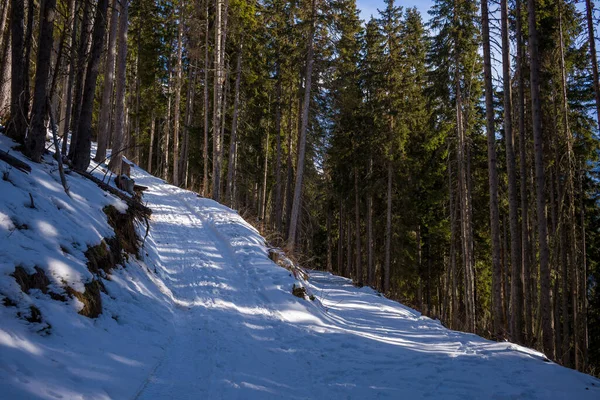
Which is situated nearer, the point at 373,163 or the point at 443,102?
the point at 443,102

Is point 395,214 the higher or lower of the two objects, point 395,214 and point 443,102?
the lower

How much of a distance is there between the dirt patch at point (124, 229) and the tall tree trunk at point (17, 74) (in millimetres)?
2022

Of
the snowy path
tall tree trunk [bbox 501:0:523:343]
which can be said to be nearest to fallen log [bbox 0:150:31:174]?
the snowy path

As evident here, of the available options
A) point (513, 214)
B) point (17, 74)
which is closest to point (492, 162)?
point (513, 214)

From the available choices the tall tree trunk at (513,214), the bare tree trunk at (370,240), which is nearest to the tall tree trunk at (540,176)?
the tall tree trunk at (513,214)

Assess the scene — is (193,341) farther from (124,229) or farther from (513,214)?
(513,214)

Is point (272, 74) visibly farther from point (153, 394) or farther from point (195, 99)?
point (153, 394)

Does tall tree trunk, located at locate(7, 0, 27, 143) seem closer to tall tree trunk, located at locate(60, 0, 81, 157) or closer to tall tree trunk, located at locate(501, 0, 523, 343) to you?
tall tree trunk, located at locate(60, 0, 81, 157)

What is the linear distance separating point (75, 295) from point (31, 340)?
99 cm

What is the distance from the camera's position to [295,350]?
18.2ft

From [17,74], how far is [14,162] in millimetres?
2086

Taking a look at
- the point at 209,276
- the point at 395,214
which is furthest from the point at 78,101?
the point at 395,214

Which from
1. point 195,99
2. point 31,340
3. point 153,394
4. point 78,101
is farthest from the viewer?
point 195,99

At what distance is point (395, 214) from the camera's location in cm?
2058
